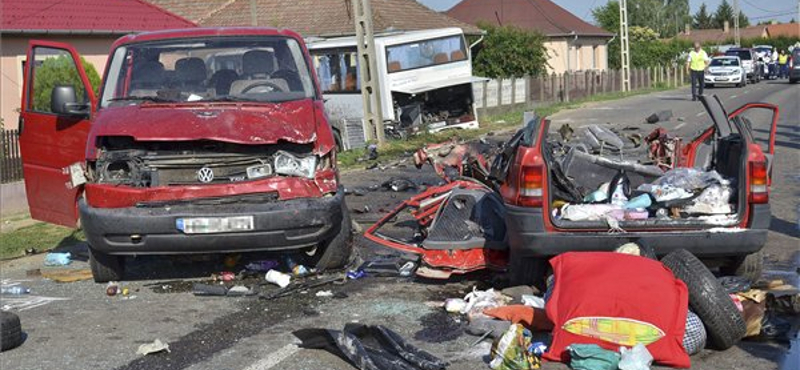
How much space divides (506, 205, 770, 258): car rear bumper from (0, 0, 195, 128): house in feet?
63.4

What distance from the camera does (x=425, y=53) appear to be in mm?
25594

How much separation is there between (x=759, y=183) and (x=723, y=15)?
142 m

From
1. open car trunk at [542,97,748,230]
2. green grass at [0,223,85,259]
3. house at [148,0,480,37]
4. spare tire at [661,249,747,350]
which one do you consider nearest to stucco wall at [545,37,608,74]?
house at [148,0,480,37]

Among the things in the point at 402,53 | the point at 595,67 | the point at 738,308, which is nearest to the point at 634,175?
the point at 738,308

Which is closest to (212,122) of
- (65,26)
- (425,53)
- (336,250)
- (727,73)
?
(336,250)

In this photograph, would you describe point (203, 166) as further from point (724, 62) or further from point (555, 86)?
point (724, 62)

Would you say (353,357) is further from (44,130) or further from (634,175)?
(44,130)

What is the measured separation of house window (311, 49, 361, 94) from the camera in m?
→ 25.1

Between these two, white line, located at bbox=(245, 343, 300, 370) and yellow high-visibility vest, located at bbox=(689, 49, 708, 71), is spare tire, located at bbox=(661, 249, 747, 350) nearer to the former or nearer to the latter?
white line, located at bbox=(245, 343, 300, 370)

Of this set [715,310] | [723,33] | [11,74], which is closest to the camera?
[715,310]

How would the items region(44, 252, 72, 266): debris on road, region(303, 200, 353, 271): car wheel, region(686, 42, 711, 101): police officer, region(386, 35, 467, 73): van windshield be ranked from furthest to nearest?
1. region(686, 42, 711, 101): police officer
2. region(386, 35, 467, 73): van windshield
3. region(44, 252, 72, 266): debris on road
4. region(303, 200, 353, 271): car wheel

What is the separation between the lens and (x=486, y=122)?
95.6 feet

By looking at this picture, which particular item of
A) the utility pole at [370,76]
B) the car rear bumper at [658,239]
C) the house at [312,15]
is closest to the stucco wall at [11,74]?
the utility pole at [370,76]

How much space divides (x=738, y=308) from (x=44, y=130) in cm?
631
